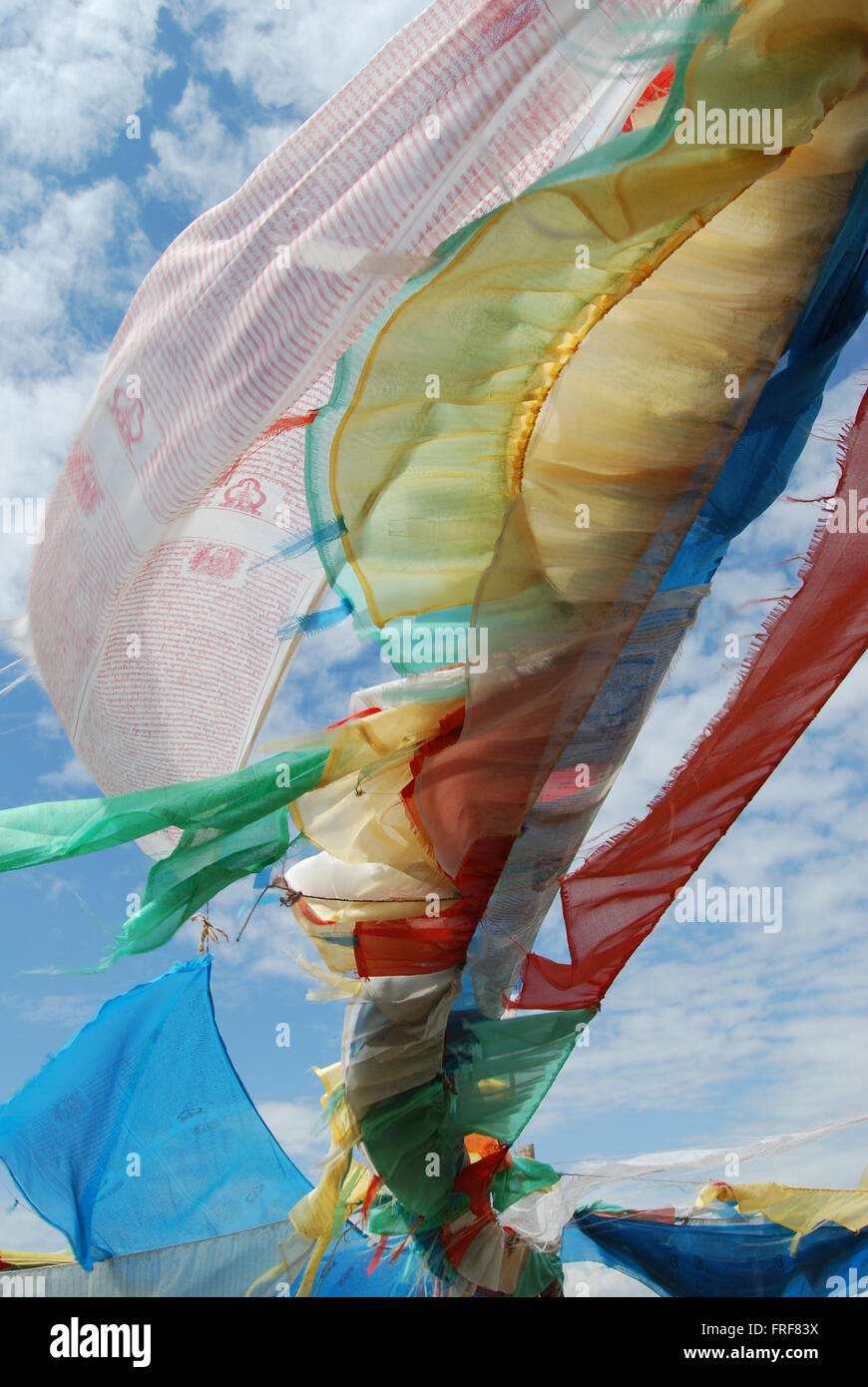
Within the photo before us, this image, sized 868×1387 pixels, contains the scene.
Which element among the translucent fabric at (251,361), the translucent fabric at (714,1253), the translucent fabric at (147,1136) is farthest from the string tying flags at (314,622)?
the translucent fabric at (714,1253)

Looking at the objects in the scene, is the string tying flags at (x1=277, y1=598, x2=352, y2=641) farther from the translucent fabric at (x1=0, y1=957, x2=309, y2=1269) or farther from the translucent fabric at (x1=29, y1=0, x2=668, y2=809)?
the translucent fabric at (x1=0, y1=957, x2=309, y2=1269)

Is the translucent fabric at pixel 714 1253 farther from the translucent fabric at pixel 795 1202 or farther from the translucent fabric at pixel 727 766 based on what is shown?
the translucent fabric at pixel 727 766

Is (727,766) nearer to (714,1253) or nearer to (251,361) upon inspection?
(251,361)

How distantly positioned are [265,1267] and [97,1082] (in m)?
1.06

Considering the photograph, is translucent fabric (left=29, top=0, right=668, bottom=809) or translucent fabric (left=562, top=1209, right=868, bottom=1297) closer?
translucent fabric (left=29, top=0, right=668, bottom=809)

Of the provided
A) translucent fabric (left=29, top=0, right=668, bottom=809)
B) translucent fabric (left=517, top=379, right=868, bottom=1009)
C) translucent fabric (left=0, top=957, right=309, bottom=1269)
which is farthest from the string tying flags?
translucent fabric (left=0, top=957, right=309, bottom=1269)

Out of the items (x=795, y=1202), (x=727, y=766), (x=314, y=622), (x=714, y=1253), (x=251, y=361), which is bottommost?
(x=714, y=1253)

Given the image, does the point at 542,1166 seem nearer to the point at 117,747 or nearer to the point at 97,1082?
the point at 97,1082

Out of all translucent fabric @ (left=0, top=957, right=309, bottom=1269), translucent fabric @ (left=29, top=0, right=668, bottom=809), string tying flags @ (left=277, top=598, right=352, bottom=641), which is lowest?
translucent fabric @ (left=0, top=957, right=309, bottom=1269)

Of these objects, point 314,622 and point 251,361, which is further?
point 314,622

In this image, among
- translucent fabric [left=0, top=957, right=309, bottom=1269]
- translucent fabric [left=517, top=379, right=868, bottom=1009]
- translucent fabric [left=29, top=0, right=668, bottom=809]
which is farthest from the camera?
translucent fabric [left=0, top=957, right=309, bottom=1269]

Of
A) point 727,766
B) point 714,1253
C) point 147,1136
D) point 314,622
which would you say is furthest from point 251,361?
point 714,1253
